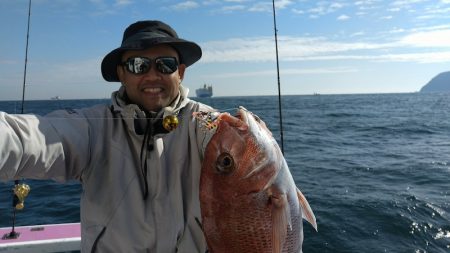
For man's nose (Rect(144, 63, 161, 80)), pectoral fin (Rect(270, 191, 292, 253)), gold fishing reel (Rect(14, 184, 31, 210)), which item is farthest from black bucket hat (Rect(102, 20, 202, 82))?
gold fishing reel (Rect(14, 184, 31, 210))

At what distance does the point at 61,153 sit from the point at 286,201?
1.25 meters

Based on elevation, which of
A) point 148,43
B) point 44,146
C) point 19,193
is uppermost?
point 148,43

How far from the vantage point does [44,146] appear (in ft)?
6.52

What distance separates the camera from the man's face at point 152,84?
2.63 metres

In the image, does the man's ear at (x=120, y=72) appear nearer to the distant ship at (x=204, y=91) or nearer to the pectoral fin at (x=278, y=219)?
the pectoral fin at (x=278, y=219)

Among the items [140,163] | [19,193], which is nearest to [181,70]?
[140,163]

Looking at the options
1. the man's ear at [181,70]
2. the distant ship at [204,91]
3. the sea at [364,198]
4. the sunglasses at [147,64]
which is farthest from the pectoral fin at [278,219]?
the distant ship at [204,91]

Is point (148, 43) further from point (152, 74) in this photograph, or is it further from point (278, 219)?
point (278, 219)

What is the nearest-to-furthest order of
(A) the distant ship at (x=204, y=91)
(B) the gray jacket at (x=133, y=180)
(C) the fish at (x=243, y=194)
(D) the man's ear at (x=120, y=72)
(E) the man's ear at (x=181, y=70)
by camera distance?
(C) the fish at (x=243, y=194) < (B) the gray jacket at (x=133, y=180) < (D) the man's ear at (x=120, y=72) < (E) the man's ear at (x=181, y=70) < (A) the distant ship at (x=204, y=91)

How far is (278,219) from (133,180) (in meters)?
1.09

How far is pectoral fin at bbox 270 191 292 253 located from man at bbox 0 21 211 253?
0.88 m

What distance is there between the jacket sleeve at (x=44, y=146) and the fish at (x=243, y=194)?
87 centimetres

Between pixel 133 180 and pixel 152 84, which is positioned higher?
pixel 152 84

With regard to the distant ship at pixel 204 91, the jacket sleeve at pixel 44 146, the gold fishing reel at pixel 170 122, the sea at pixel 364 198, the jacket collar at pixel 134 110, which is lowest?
the sea at pixel 364 198
